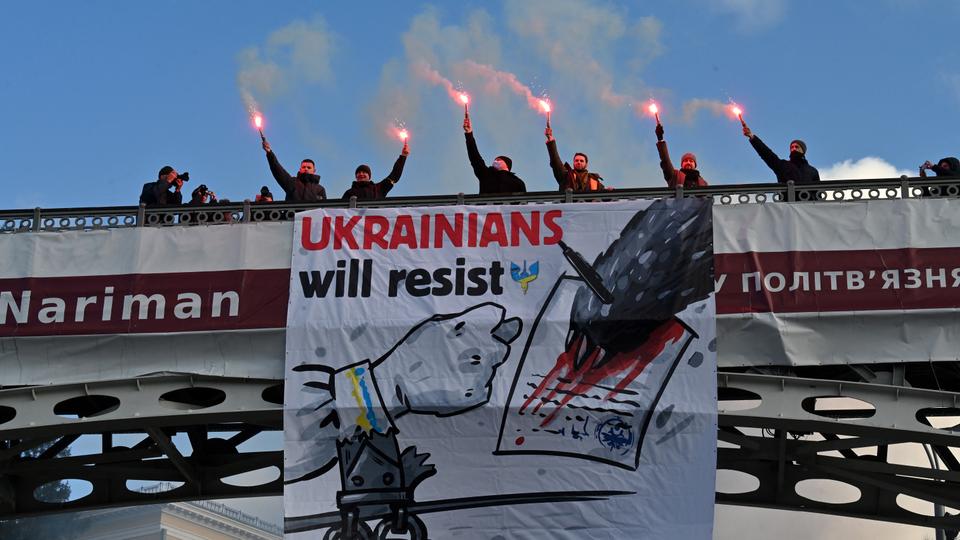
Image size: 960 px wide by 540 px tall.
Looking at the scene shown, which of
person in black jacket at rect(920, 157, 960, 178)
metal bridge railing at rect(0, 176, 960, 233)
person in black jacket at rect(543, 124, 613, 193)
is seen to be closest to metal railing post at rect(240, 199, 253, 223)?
metal bridge railing at rect(0, 176, 960, 233)

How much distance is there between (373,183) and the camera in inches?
945

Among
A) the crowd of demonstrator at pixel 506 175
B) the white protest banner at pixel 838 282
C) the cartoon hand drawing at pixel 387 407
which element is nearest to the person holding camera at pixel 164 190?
the crowd of demonstrator at pixel 506 175

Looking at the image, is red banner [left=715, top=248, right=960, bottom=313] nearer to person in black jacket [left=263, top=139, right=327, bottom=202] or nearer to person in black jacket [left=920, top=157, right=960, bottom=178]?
person in black jacket [left=920, top=157, right=960, bottom=178]

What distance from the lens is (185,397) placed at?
23.6m

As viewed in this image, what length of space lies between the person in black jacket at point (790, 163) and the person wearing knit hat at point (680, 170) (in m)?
0.88

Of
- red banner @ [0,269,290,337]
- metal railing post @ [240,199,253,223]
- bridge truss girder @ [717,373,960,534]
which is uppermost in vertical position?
metal railing post @ [240,199,253,223]

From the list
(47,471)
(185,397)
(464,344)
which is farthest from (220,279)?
(47,471)

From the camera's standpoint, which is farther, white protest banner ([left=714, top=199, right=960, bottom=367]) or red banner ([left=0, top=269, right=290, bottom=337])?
red banner ([left=0, top=269, right=290, bottom=337])

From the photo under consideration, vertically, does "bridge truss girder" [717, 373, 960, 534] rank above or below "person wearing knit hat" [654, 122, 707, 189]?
below

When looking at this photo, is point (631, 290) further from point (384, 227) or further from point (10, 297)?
point (10, 297)

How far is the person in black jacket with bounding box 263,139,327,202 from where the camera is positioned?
23.7m

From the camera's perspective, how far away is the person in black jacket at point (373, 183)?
23734 mm

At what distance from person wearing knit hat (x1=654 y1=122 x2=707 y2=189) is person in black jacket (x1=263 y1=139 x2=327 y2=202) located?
5.04 meters

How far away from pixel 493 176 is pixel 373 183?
1.86 metres
